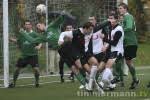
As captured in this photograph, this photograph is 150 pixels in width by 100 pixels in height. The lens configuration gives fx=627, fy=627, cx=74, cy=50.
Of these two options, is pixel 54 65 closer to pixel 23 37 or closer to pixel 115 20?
pixel 23 37

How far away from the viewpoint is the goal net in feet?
58.7

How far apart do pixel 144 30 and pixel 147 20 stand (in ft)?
2.23

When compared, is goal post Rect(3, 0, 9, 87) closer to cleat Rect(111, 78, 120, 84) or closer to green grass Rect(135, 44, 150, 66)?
cleat Rect(111, 78, 120, 84)

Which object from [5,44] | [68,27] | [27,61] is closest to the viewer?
[68,27]

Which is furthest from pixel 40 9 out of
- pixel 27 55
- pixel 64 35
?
pixel 64 35

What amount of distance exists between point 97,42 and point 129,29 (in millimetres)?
1055

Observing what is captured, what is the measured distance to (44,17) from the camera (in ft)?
62.7

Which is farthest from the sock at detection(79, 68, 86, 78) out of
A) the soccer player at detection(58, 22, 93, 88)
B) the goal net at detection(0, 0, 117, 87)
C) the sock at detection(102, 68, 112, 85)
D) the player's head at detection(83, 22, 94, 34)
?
the goal net at detection(0, 0, 117, 87)

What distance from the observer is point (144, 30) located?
36781mm

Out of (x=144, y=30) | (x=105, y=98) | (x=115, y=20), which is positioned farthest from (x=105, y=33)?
(x=144, y=30)

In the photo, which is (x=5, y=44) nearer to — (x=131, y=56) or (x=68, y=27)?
(x=68, y=27)

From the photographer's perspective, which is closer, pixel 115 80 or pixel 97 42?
pixel 97 42

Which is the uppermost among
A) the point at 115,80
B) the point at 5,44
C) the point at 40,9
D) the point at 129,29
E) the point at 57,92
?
the point at 40,9

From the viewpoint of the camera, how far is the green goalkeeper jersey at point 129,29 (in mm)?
15461
